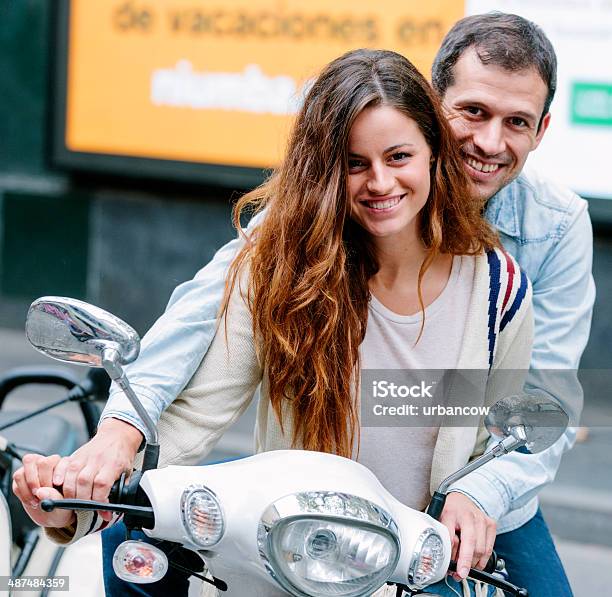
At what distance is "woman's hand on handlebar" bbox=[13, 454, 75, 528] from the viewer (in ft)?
5.40

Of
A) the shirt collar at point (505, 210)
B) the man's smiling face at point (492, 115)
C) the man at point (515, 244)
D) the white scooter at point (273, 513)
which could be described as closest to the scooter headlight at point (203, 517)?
the white scooter at point (273, 513)

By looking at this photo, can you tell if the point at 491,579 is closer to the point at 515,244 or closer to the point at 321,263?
the point at 321,263

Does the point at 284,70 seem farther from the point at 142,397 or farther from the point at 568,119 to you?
the point at 142,397

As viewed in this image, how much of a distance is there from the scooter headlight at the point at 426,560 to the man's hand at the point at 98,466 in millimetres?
456

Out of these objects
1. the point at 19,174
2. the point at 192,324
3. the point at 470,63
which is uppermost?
the point at 470,63

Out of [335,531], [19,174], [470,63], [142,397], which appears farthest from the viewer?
Answer: [19,174]

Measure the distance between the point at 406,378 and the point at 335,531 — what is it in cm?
63

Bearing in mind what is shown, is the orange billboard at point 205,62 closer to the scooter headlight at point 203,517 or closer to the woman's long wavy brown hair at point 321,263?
the woman's long wavy brown hair at point 321,263

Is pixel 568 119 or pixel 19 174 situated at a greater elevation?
pixel 568 119

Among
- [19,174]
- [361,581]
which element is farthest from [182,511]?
[19,174]

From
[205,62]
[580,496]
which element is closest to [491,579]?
[580,496]

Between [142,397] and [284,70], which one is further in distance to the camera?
[284,70]

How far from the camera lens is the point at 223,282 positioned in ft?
6.70

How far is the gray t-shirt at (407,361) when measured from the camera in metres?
2.01
